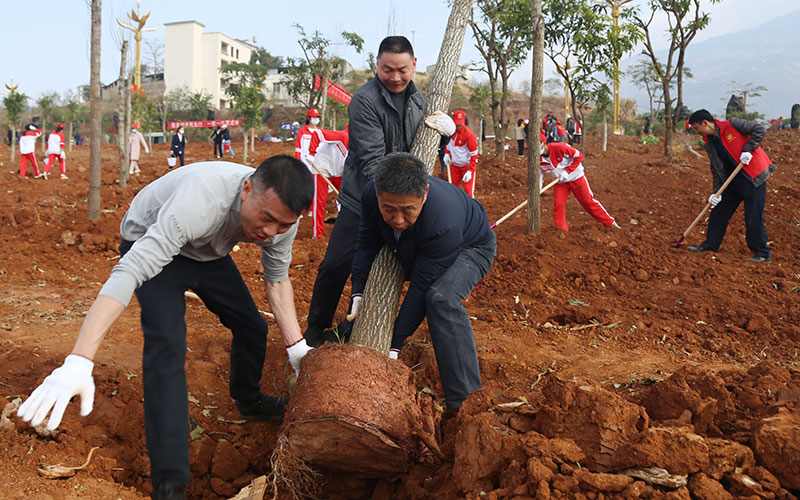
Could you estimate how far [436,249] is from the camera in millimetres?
2732

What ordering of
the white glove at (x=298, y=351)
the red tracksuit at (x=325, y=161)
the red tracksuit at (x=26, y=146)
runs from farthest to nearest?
1. the red tracksuit at (x=26, y=146)
2. the red tracksuit at (x=325, y=161)
3. the white glove at (x=298, y=351)

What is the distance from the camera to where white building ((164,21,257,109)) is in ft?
169

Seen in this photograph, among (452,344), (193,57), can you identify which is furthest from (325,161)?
(193,57)

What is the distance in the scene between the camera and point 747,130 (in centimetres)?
612

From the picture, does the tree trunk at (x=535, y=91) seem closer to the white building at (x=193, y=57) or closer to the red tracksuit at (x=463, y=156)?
the red tracksuit at (x=463, y=156)

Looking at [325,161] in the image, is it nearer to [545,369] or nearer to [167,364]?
[545,369]

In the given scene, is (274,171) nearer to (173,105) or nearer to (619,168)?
(619,168)

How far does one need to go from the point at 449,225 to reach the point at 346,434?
1.06 metres

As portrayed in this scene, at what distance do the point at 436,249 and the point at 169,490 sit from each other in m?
1.52

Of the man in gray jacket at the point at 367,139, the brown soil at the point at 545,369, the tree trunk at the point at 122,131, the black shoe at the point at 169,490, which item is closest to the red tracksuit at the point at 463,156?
the brown soil at the point at 545,369

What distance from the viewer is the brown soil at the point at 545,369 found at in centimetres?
182

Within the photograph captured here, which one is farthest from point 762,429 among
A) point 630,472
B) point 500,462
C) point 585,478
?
point 500,462

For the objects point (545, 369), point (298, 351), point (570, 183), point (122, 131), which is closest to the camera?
point (298, 351)

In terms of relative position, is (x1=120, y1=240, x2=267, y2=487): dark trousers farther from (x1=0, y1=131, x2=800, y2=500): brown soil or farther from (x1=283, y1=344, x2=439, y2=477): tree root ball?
(x1=283, y1=344, x2=439, y2=477): tree root ball
